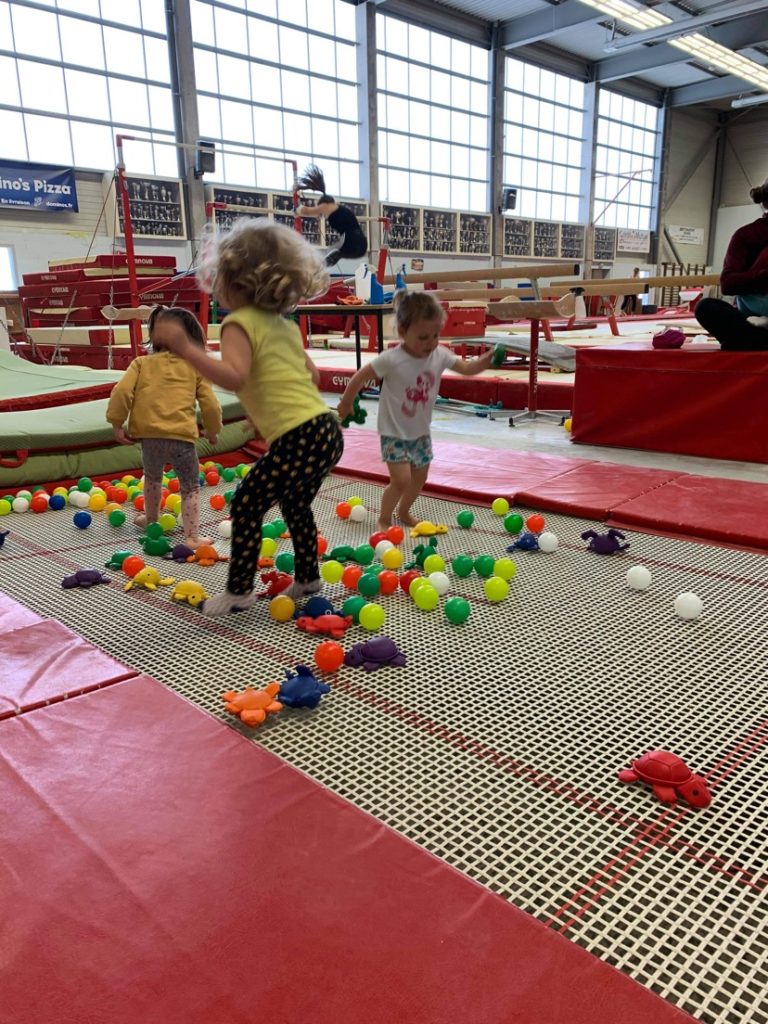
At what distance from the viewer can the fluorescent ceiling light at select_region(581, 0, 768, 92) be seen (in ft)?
45.2

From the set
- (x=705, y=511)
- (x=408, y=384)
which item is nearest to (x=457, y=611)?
(x=408, y=384)

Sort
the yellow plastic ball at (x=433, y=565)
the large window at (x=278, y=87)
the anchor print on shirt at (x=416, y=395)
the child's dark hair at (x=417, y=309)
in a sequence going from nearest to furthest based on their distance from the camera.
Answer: the yellow plastic ball at (x=433, y=565)
the child's dark hair at (x=417, y=309)
the anchor print on shirt at (x=416, y=395)
the large window at (x=278, y=87)

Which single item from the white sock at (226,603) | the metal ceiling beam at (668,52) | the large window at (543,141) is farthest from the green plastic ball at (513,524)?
the large window at (543,141)

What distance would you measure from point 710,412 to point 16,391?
4.38 meters

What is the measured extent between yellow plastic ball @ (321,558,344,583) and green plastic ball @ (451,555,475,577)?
383 millimetres

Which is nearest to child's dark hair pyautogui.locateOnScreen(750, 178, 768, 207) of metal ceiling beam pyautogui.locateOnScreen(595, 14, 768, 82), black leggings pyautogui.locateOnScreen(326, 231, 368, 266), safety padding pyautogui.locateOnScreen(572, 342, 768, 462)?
safety padding pyautogui.locateOnScreen(572, 342, 768, 462)

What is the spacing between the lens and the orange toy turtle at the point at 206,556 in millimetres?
2730

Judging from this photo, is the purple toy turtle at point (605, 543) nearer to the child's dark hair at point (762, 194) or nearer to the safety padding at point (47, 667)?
the safety padding at point (47, 667)

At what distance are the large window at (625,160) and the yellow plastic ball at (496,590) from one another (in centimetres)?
2118

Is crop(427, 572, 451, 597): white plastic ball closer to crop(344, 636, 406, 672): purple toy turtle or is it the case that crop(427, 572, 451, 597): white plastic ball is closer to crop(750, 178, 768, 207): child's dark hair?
crop(344, 636, 406, 672): purple toy turtle

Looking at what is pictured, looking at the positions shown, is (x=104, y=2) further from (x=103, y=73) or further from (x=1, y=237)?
(x=1, y=237)

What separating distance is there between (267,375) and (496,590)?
3.05 feet

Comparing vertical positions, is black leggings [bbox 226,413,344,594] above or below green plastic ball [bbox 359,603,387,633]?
above

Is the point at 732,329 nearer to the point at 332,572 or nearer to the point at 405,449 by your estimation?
the point at 405,449
